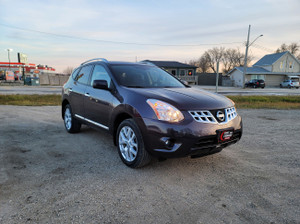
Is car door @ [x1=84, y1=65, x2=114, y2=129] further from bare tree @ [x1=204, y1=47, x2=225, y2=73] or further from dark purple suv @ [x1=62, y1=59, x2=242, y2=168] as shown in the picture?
bare tree @ [x1=204, y1=47, x2=225, y2=73]

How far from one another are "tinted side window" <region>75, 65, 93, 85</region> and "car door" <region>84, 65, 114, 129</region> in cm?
25

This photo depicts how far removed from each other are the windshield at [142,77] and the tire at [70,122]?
75.1 inches

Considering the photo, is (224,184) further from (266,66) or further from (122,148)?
(266,66)

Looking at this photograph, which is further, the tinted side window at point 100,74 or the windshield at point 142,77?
the tinted side window at point 100,74

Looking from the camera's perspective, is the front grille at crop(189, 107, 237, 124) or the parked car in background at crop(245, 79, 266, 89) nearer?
the front grille at crop(189, 107, 237, 124)

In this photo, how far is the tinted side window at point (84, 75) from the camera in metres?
4.89

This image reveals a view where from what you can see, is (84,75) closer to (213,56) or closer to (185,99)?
(185,99)

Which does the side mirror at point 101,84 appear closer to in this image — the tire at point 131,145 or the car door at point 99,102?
the car door at point 99,102

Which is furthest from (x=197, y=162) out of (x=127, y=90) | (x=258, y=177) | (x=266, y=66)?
(x=266, y=66)

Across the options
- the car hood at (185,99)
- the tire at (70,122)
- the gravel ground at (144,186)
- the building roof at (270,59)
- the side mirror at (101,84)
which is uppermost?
the building roof at (270,59)

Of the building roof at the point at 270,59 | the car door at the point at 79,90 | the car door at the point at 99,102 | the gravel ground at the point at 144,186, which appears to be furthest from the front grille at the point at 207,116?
the building roof at the point at 270,59

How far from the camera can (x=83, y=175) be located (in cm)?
321

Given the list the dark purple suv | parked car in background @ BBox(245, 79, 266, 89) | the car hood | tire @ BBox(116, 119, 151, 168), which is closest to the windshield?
the dark purple suv

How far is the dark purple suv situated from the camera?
2953mm
